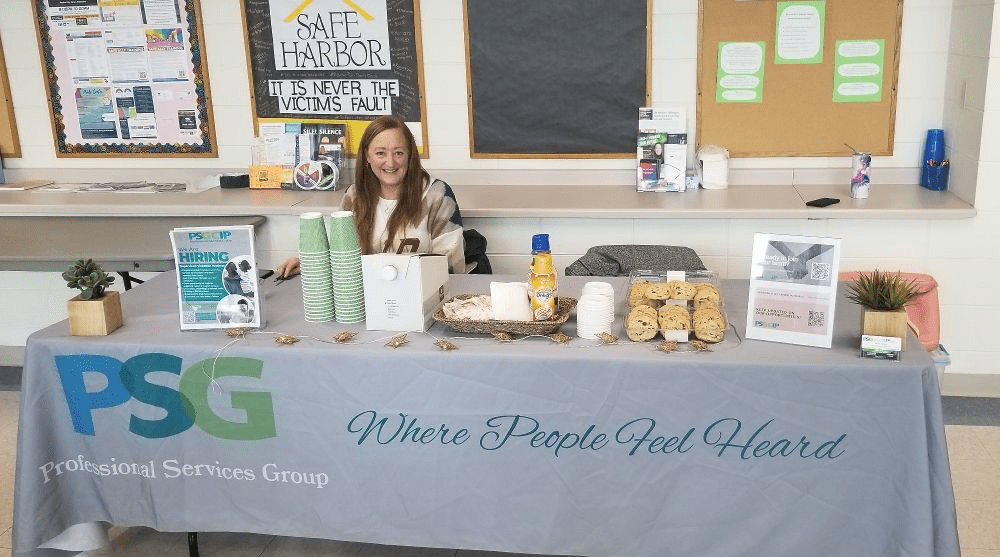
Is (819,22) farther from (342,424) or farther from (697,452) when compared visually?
(342,424)

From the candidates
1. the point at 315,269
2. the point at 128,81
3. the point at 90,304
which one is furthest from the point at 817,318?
the point at 128,81

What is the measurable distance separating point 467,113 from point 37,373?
229 centimetres

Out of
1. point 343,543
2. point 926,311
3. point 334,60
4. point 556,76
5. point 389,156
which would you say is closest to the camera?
point 343,543

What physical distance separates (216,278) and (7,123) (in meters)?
2.82

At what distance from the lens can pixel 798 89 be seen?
155 inches

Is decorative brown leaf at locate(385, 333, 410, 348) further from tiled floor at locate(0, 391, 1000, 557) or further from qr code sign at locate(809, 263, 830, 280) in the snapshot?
qr code sign at locate(809, 263, 830, 280)

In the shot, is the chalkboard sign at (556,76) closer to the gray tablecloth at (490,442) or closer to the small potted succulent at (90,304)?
the gray tablecloth at (490,442)

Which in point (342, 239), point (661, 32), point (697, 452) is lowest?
point (697, 452)

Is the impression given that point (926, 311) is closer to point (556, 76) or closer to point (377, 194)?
point (556, 76)

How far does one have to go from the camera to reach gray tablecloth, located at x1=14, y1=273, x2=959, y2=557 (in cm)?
211

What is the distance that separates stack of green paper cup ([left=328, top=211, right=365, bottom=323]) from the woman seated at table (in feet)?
2.25

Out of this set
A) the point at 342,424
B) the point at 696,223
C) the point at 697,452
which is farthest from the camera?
the point at 696,223

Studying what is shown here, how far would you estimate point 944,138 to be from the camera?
3834 mm

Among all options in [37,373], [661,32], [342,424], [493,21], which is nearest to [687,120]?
[661,32]
